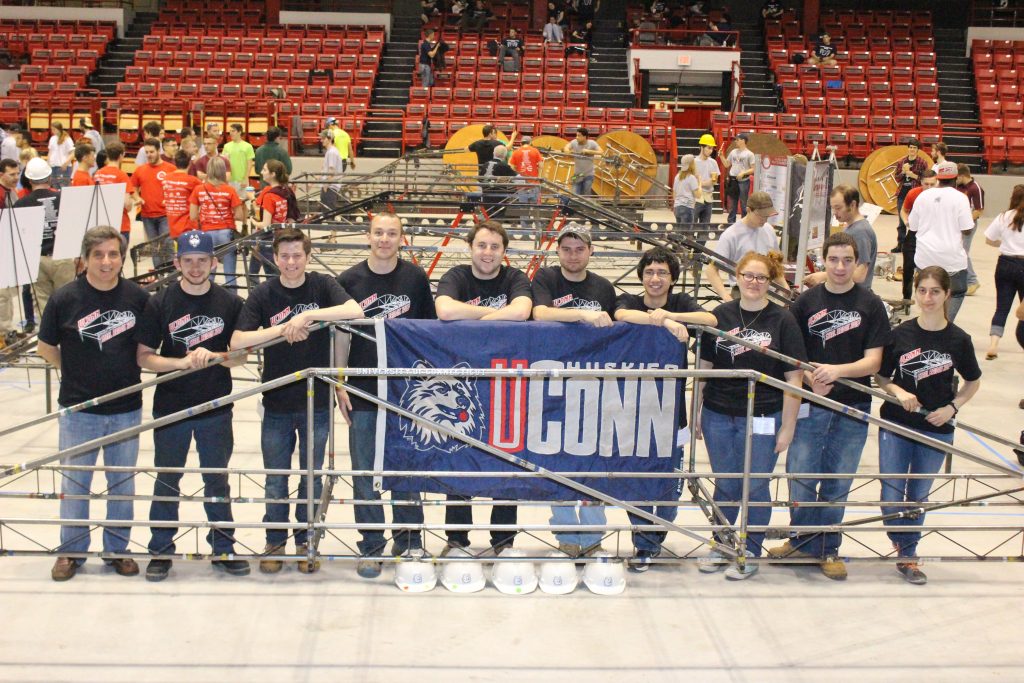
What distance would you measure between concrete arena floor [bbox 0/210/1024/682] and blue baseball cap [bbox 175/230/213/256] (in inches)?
68.0

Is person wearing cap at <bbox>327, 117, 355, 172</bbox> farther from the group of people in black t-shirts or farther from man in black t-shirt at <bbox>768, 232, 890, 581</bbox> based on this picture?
man in black t-shirt at <bbox>768, 232, 890, 581</bbox>

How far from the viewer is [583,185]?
20.7m

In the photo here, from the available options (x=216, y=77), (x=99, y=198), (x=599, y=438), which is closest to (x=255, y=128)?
(x=216, y=77)

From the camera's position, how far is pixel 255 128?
25.9 meters

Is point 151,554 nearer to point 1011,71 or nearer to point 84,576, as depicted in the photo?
point 84,576

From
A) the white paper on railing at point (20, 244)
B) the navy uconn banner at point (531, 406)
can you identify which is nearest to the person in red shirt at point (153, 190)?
the white paper on railing at point (20, 244)

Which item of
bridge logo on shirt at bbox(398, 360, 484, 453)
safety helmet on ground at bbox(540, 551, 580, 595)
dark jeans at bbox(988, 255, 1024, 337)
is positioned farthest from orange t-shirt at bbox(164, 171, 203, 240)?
dark jeans at bbox(988, 255, 1024, 337)

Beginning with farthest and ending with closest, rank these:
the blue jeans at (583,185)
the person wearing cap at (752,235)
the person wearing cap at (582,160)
A: the blue jeans at (583,185) → the person wearing cap at (582,160) → the person wearing cap at (752,235)

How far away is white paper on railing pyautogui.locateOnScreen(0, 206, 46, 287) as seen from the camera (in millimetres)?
9508

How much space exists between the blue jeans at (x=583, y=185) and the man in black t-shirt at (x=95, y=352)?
49.0 feet

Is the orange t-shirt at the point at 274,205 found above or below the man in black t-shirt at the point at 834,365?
above

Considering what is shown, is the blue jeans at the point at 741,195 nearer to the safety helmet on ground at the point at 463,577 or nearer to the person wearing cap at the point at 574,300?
the person wearing cap at the point at 574,300

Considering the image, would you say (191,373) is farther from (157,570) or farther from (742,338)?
(742,338)

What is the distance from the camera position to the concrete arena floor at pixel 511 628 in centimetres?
495
